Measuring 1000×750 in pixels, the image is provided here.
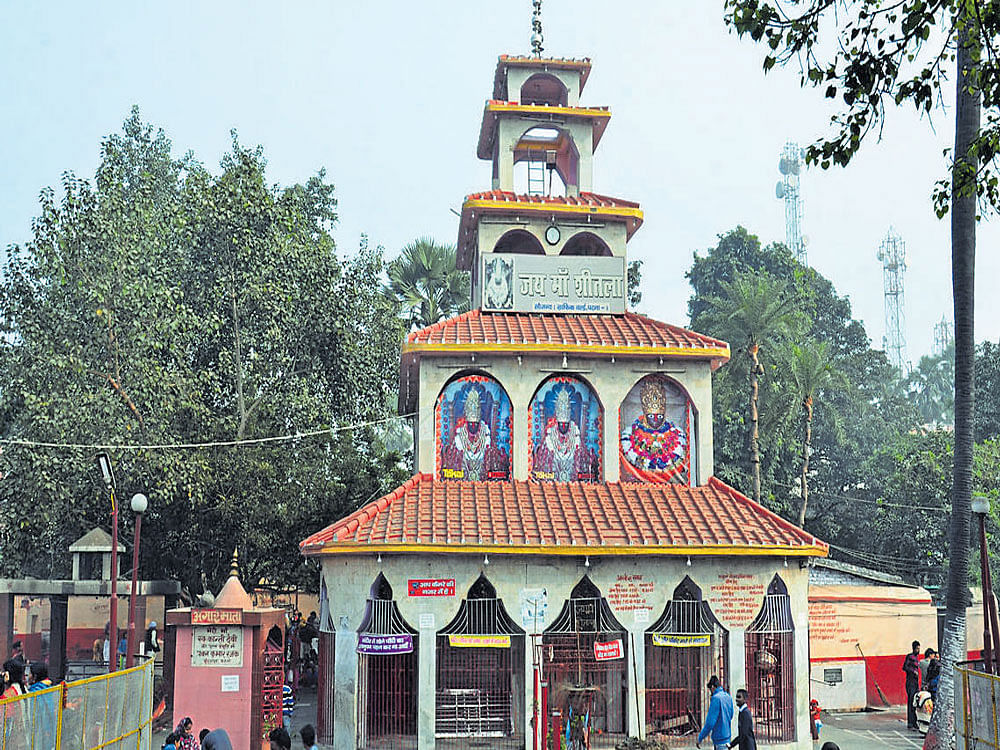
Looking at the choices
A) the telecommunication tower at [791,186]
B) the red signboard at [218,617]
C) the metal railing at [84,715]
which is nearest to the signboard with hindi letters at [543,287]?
the red signboard at [218,617]

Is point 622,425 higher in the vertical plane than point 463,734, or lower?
higher

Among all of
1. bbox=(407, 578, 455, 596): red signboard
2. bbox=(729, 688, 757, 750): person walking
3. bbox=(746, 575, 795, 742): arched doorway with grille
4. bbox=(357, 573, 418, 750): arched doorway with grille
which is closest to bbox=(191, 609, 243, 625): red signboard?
bbox=(357, 573, 418, 750): arched doorway with grille

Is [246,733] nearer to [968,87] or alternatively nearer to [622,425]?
[622,425]

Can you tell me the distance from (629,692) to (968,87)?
540 inches

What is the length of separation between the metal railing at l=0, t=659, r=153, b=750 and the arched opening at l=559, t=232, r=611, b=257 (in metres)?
13.9

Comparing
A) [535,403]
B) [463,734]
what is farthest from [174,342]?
[463,734]

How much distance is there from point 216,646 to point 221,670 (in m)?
0.44

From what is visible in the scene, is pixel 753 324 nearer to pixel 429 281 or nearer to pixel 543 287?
pixel 429 281

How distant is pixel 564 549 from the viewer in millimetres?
20594

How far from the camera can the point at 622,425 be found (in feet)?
77.5

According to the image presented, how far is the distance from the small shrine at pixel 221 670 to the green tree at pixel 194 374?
12.3 metres

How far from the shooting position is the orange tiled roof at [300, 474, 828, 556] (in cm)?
2059

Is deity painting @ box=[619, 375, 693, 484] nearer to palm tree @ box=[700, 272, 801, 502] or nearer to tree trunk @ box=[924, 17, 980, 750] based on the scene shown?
tree trunk @ box=[924, 17, 980, 750]

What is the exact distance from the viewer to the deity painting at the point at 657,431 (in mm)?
23531
